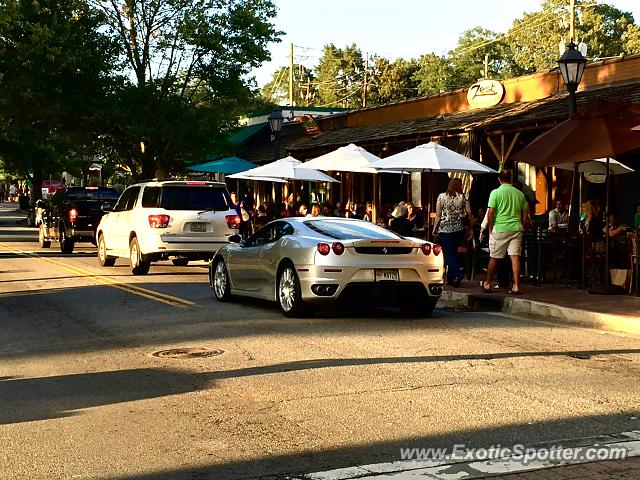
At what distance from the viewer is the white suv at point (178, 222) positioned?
1923cm

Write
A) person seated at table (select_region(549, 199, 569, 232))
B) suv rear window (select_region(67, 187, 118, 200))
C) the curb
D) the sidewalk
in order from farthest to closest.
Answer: suv rear window (select_region(67, 187, 118, 200)) → person seated at table (select_region(549, 199, 569, 232)) → the sidewalk → the curb

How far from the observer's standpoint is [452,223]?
15789mm

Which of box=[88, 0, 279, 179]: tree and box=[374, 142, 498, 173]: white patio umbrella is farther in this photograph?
box=[88, 0, 279, 179]: tree

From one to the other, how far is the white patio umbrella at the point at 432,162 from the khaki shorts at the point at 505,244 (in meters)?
2.78

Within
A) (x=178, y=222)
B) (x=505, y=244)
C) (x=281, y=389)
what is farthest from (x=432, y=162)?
(x=281, y=389)

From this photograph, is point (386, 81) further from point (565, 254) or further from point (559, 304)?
point (559, 304)

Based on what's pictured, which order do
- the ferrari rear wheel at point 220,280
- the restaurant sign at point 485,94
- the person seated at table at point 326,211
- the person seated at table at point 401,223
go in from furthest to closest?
the person seated at table at point 326,211 → the restaurant sign at point 485,94 → the person seated at table at point 401,223 → the ferrari rear wheel at point 220,280

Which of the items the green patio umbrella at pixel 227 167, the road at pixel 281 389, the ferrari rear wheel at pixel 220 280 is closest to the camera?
the road at pixel 281 389

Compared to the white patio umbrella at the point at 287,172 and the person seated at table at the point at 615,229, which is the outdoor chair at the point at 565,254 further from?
the white patio umbrella at the point at 287,172

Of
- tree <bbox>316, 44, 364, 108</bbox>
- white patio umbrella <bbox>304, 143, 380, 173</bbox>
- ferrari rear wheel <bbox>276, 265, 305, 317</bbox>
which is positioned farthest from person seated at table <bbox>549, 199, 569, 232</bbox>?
tree <bbox>316, 44, 364, 108</bbox>

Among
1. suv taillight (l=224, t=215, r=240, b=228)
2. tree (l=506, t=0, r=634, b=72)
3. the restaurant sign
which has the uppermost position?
tree (l=506, t=0, r=634, b=72)

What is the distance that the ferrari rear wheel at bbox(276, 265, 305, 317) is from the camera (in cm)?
1211

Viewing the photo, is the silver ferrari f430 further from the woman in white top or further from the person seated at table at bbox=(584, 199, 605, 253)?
the person seated at table at bbox=(584, 199, 605, 253)

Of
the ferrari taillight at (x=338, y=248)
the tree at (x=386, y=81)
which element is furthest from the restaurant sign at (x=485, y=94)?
the tree at (x=386, y=81)
